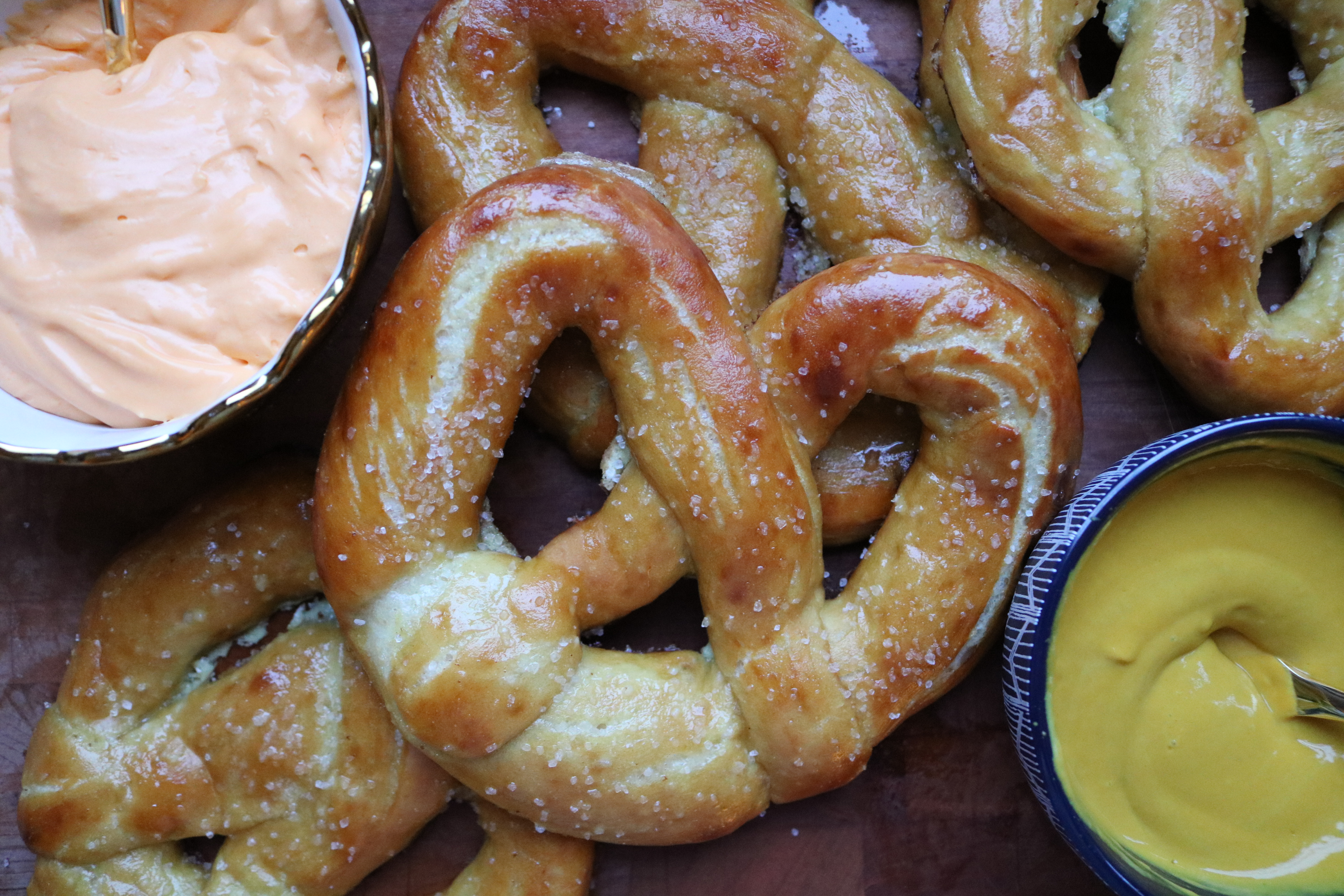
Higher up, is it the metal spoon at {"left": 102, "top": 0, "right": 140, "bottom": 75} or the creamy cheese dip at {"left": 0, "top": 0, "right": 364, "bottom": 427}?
the metal spoon at {"left": 102, "top": 0, "right": 140, "bottom": 75}

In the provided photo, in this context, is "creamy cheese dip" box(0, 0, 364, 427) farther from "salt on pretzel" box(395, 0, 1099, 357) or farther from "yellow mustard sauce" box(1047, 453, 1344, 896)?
"yellow mustard sauce" box(1047, 453, 1344, 896)

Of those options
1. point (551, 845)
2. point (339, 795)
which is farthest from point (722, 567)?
point (339, 795)

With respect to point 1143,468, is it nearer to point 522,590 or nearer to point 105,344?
point 522,590

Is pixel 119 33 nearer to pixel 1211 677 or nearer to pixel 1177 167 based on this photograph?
pixel 1177 167

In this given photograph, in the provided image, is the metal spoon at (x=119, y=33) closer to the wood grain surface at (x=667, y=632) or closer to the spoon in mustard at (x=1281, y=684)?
the wood grain surface at (x=667, y=632)

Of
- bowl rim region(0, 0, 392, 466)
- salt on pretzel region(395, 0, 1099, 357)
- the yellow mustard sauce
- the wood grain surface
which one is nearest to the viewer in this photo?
bowl rim region(0, 0, 392, 466)

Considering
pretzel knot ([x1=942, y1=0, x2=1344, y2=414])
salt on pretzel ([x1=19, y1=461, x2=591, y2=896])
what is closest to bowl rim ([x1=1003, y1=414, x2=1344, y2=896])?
pretzel knot ([x1=942, y1=0, x2=1344, y2=414])

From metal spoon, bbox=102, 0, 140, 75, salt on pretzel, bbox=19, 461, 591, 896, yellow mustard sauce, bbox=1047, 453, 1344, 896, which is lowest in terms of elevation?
salt on pretzel, bbox=19, 461, 591, 896

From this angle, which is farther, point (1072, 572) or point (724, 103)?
point (724, 103)

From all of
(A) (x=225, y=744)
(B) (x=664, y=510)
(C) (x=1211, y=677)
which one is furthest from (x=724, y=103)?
(A) (x=225, y=744)
